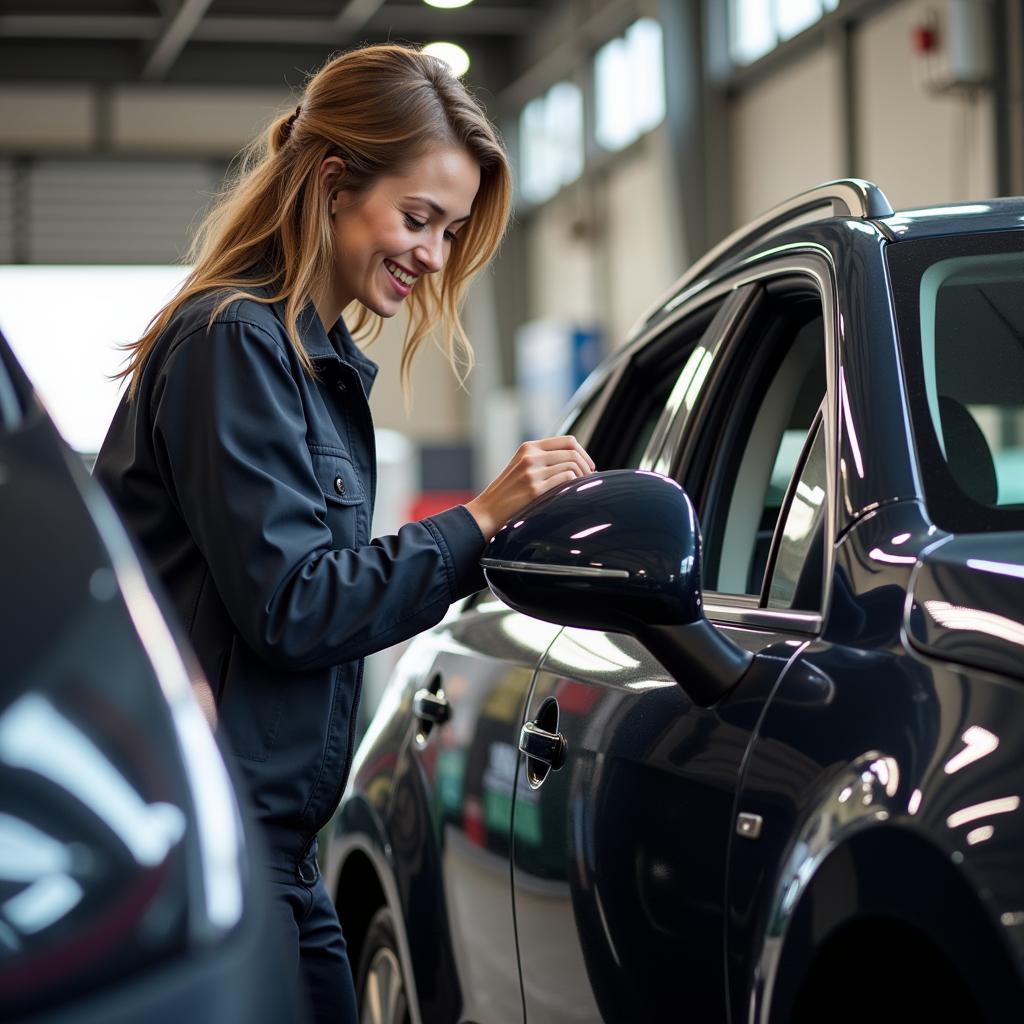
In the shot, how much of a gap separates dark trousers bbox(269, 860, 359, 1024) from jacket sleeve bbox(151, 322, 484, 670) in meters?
0.31

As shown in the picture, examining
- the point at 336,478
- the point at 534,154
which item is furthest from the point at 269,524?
the point at 534,154

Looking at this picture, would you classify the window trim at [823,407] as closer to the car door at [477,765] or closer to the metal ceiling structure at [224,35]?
the car door at [477,765]

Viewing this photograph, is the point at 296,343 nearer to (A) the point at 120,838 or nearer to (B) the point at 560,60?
(A) the point at 120,838

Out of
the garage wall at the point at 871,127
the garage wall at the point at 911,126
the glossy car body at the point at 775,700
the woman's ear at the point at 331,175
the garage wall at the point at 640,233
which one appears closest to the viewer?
the glossy car body at the point at 775,700

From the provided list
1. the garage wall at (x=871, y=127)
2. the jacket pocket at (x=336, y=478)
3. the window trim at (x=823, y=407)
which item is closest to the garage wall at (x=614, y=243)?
the garage wall at (x=871, y=127)

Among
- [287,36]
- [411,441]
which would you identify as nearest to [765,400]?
[287,36]

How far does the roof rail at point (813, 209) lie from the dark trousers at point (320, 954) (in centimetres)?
98

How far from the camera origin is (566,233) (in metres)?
16.6

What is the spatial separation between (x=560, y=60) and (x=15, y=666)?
16386 mm

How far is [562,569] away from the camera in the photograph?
1538mm

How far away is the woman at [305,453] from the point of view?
1755 mm

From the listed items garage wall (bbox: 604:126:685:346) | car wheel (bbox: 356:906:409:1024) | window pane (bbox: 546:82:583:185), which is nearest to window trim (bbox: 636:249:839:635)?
car wheel (bbox: 356:906:409:1024)

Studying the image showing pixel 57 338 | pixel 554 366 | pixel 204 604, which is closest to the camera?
pixel 204 604

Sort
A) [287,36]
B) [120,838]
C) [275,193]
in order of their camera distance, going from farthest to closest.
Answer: [287,36] → [275,193] → [120,838]
